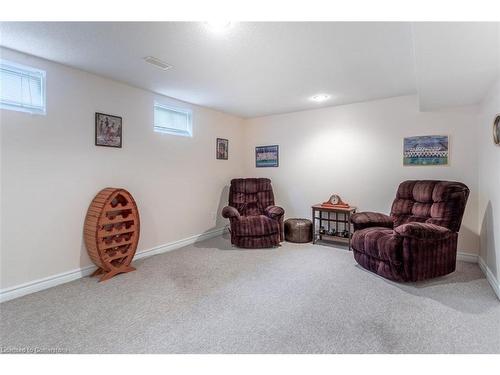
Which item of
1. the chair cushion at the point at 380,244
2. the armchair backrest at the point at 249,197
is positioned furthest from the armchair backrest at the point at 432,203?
the armchair backrest at the point at 249,197

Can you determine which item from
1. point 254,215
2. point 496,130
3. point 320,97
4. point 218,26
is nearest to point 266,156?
point 254,215

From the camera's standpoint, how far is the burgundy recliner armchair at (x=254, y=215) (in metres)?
3.83

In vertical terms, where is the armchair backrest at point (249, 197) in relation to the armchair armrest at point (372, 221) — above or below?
above

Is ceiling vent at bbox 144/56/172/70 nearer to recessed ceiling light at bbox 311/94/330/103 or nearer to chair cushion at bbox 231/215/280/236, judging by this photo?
recessed ceiling light at bbox 311/94/330/103

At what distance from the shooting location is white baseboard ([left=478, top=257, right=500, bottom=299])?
233 centimetres

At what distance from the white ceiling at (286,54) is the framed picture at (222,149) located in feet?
4.36

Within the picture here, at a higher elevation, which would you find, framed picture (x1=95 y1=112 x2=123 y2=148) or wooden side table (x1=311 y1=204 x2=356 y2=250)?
framed picture (x1=95 y1=112 x2=123 y2=148)

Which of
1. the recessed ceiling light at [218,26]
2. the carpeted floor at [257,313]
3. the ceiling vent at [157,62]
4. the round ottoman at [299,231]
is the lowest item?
the carpeted floor at [257,313]

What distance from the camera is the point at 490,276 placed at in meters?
2.59

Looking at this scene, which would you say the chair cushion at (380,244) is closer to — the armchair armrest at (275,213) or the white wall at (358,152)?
the white wall at (358,152)

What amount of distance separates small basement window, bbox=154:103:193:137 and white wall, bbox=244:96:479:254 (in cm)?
146

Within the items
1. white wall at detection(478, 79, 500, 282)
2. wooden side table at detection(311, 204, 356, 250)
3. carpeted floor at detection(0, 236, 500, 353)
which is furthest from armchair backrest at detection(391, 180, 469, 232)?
wooden side table at detection(311, 204, 356, 250)

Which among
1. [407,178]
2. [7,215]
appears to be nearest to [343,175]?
[407,178]
